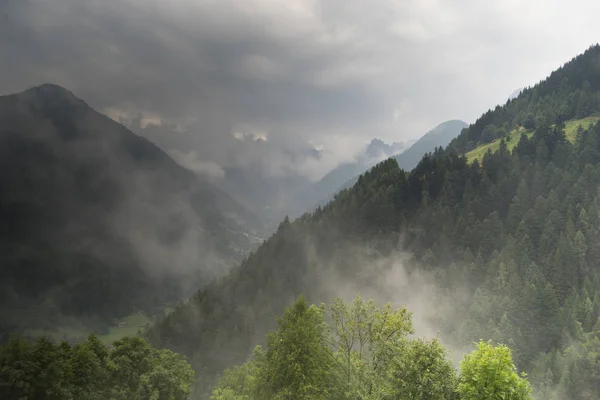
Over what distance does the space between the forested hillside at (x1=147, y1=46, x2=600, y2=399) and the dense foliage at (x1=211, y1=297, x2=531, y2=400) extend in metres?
55.9

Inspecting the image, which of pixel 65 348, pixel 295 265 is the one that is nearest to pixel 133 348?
pixel 65 348

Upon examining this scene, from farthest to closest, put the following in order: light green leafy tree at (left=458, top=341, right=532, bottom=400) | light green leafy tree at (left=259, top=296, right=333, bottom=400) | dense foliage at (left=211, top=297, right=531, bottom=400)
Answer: light green leafy tree at (left=259, top=296, right=333, bottom=400) → dense foliage at (left=211, top=297, right=531, bottom=400) → light green leafy tree at (left=458, top=341, right=532, bottom=400)

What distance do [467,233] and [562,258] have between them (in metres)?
32.4

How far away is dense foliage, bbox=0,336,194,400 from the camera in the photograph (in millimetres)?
39312

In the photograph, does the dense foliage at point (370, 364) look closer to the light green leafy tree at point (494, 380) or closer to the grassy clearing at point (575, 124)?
the light green leafy tree at point (494, 380)

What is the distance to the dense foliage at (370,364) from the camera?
27281 mm

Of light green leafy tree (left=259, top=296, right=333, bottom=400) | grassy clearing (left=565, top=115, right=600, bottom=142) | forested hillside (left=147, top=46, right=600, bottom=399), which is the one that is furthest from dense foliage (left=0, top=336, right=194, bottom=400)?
grassy clearing (left=565, top=115, right=600, bottom=142)

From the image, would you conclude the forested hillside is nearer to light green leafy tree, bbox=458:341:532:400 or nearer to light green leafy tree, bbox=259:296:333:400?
light green leafy tree, bbox=259:296:333:400

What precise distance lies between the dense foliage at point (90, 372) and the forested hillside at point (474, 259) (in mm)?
61754

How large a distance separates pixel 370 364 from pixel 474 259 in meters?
103

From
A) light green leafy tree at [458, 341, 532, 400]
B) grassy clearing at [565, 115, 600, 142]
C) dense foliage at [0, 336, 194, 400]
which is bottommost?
light green leafy tree at [458, 341, 532, 400]

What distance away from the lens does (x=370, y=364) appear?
37.7 meters

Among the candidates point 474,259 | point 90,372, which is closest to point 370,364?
point 90,372

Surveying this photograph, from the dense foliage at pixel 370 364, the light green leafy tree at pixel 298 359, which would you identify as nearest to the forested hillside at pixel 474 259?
the dense foliage at pixel 370 364
